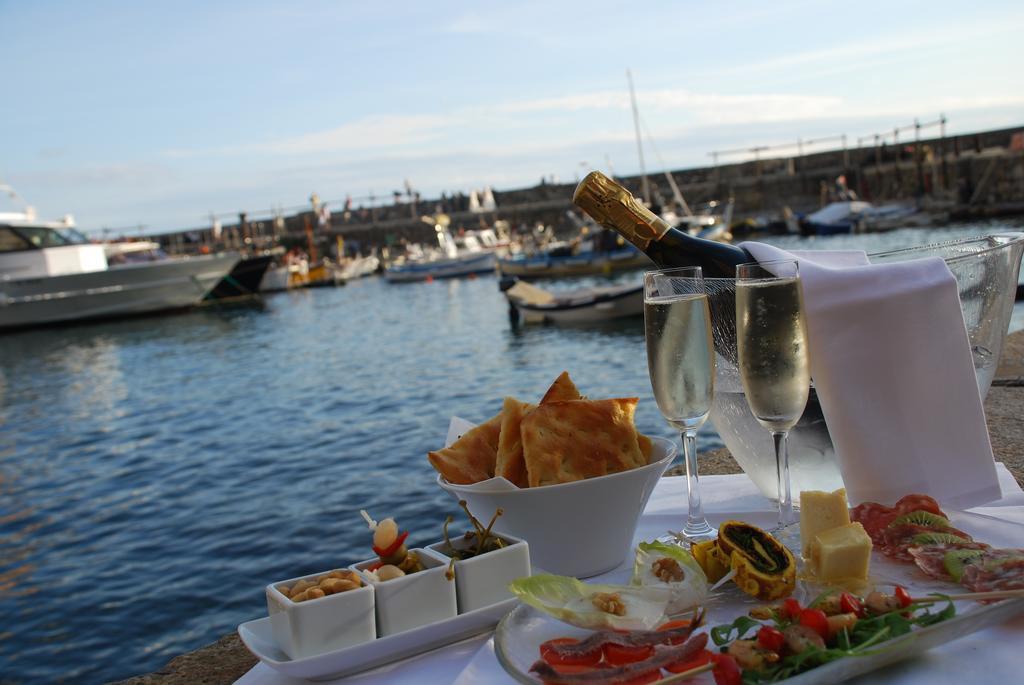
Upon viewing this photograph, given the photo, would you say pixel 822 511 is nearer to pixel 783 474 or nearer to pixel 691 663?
pixel 783 474

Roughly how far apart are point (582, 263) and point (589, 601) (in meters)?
36.9

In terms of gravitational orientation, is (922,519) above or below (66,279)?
below

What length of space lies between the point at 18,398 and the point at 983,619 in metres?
19.7

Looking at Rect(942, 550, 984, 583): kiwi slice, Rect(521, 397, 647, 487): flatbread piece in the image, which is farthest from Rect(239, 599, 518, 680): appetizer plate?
Rect(942, 550, 984, 583): kiwi slice

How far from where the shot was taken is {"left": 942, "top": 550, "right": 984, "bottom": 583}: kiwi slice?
1.13 m

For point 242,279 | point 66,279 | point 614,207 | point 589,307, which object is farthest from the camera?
point 242,279

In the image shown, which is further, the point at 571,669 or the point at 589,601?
the point at 589,601

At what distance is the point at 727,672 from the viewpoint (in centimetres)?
94

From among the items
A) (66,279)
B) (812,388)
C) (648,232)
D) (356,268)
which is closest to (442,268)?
(356,268)

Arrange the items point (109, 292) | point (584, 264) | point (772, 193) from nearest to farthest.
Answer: point (109, 292)
point (584, 264)
point (772, 193)

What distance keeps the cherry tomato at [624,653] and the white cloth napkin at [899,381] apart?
0.64 m

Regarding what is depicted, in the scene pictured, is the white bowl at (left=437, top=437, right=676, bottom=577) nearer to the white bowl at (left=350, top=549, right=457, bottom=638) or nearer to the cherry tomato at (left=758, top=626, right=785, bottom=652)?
the white bowl at (left=350, top=549, right=457, bottom=638)

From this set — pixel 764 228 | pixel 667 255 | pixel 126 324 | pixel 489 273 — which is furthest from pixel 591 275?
pixel 667 255

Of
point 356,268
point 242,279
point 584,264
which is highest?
point 242,279
